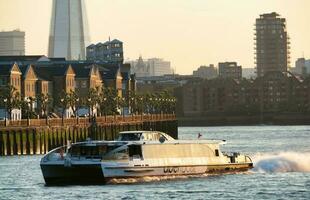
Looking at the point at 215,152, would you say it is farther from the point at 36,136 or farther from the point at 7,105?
the point at 7,105

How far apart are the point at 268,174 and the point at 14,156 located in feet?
127

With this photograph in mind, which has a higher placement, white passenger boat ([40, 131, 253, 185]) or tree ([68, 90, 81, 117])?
tree ([68, 90, 81, 117])

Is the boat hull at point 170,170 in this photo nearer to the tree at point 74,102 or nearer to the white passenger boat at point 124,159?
the white passenger boat at point 124,159

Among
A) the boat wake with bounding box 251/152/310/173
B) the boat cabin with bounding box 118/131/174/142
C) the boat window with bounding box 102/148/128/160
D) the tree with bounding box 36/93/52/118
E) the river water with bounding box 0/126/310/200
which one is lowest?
the river water with bounding box 0/126/310/200

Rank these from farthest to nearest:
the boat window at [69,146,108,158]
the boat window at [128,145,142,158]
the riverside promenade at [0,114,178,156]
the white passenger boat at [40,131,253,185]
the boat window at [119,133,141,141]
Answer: the riverside promenade at [0,114,178,156], the boat window at [119,133,141,141], the boat window at [128,145,142,158], the boat window at [69,146,108,158], the white passenger boat at [40,131,253,185]

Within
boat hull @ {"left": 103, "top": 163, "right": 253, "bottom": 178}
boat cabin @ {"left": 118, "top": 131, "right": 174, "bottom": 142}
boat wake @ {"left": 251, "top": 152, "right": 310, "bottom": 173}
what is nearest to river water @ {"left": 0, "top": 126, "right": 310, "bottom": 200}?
boat wake @ {"left": 251, "top": 152, "right": 310, "bottom": 173}

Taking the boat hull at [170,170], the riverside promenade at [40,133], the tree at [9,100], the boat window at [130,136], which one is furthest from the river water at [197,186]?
the tree at [9,100]

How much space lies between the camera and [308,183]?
310 ft

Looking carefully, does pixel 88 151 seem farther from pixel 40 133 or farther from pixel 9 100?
pixel 9 100

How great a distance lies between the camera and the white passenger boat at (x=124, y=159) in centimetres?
9144

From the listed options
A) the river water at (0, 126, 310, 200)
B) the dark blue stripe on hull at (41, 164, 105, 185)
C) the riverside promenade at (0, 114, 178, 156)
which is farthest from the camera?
the riverside promenade at (0, 114, 178, 156)

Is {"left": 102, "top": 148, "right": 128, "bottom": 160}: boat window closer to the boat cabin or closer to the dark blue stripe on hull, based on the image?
the dark blue stripe on hull

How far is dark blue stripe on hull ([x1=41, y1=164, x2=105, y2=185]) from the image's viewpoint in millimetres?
91188

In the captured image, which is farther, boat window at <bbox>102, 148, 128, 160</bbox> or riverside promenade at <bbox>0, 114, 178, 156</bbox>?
riverside promenade at <bbox>0, 114, 178, 156</bbox>
